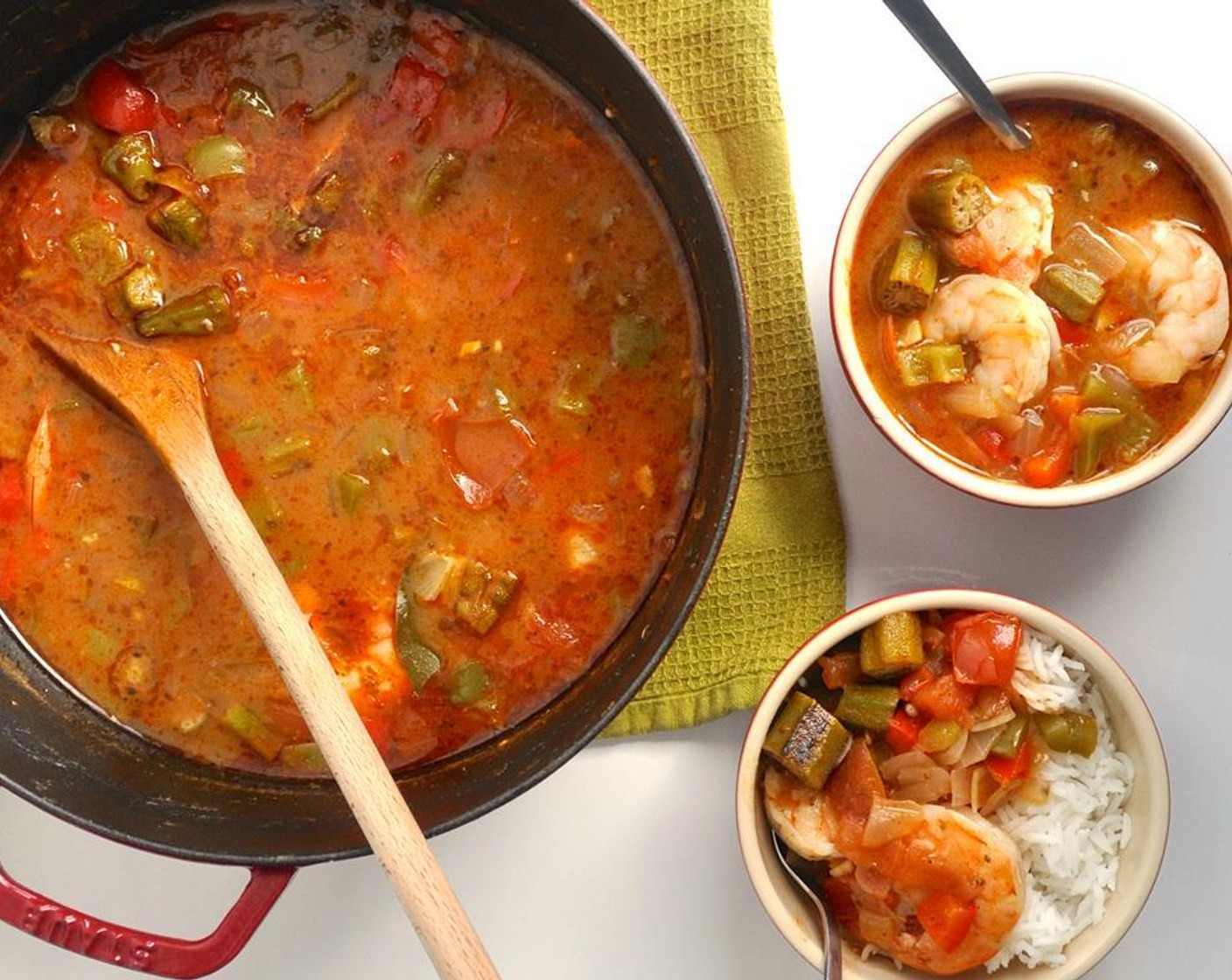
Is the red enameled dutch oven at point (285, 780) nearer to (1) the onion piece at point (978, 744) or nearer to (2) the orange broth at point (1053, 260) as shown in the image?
(2) the orange broth at point (1053, 260)

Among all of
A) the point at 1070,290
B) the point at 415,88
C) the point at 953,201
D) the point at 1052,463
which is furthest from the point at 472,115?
the point at 1052,463

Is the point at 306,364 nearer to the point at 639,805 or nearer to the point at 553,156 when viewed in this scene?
the point at 553,156

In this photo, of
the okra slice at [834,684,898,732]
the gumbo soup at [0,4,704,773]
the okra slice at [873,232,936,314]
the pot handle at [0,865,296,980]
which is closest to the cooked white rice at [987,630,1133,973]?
the okra slice at [834,684,898,732]

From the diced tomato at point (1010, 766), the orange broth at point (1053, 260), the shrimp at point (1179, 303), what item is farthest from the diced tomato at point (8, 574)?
the shrimp at point (1179, 303)

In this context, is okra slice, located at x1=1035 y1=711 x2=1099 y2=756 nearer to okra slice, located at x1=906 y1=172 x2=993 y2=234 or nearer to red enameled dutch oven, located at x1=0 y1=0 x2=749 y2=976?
red enameled dutch oven, located at x1=0 y1=0 x2=749 y2=976

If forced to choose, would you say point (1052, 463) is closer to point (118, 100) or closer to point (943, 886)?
point (943, 886)

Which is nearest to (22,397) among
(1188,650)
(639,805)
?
(639,805)
